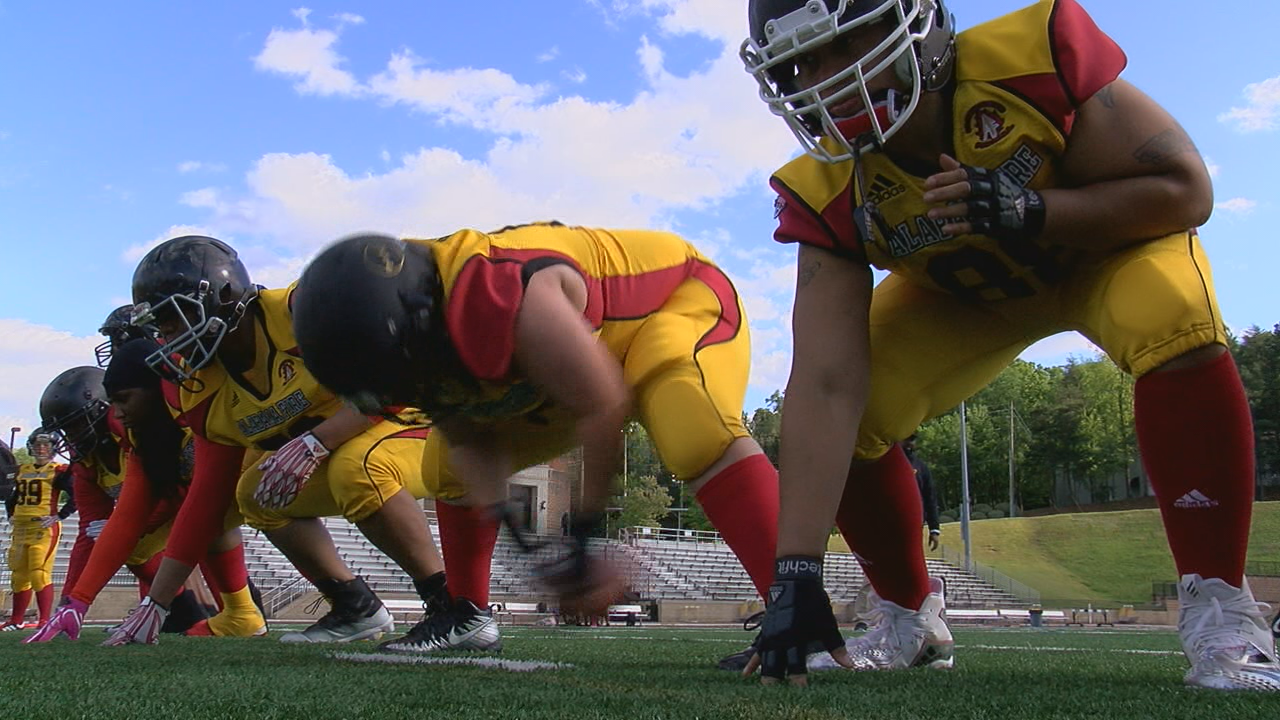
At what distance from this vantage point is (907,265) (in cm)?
297

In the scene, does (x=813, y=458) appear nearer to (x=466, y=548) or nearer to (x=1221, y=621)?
(x=1221, y=621)

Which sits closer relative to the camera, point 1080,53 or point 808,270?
point 1080,53

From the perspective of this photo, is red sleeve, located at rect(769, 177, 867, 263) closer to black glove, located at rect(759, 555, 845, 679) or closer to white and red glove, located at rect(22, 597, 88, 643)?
black glove, located at rect(759, 555, 845, 679)

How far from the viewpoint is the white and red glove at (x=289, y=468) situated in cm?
444

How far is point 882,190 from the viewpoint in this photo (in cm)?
281

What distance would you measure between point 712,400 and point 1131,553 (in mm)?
44384

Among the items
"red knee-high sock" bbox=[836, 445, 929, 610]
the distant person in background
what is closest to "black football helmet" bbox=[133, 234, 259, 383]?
"red knee-high sock" bbox=[836, 445, 929, 610]

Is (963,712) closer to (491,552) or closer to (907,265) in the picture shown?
(907,265)

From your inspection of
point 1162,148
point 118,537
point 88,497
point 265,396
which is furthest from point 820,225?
point 88,497

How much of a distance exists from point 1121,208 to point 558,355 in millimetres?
1401

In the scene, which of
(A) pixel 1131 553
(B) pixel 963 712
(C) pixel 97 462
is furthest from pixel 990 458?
(B) pixel 963 712

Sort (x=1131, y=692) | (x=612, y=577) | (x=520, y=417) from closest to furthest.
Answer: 1. (x=1131, y=692)
2. (x=612, y=577)
3. (x=520, y=417)

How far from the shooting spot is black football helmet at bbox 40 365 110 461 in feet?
26.2

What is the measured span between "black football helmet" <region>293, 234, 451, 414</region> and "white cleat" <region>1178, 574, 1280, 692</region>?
1.95m
